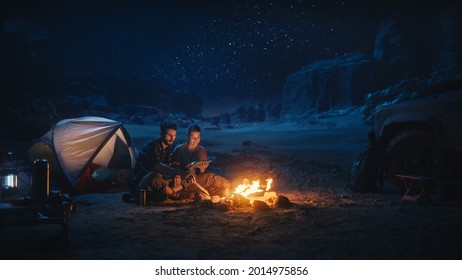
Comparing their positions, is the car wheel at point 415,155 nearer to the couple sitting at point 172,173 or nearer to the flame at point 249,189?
the flame at point 249,189

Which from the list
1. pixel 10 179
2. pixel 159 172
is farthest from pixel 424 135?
pixel 10 179

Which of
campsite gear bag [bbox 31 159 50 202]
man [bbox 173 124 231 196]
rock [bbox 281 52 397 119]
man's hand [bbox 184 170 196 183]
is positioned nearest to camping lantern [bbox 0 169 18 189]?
campsite gear bag [bbox 31 159 50 202]

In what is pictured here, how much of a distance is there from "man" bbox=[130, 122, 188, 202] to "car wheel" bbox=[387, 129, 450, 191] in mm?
4737

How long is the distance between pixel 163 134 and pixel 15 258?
3478 mm

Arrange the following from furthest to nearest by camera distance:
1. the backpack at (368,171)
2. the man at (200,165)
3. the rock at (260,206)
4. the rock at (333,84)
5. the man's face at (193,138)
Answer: the rock at (333,84)
the backpack at (368,171)
the man's face at (193,138)
the man at (200,165)
the rock at (260,206)

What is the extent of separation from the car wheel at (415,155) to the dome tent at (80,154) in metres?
6.89

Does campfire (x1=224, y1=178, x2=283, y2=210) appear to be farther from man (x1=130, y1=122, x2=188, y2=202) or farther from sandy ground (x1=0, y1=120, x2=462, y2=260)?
man (x1=130, y1=122, x2=188, y2=202)

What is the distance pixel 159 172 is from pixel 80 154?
2.95m

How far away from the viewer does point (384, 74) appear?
8050 cm

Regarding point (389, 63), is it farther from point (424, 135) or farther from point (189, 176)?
point (189, 176)

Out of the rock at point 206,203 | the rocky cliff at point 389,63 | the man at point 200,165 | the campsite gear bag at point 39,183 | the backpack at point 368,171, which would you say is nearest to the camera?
the campsite gear bag at point 39,183

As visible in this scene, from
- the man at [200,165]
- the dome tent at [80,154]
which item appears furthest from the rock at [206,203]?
the dome tent at [80,154]

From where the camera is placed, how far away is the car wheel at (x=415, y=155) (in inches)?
220
